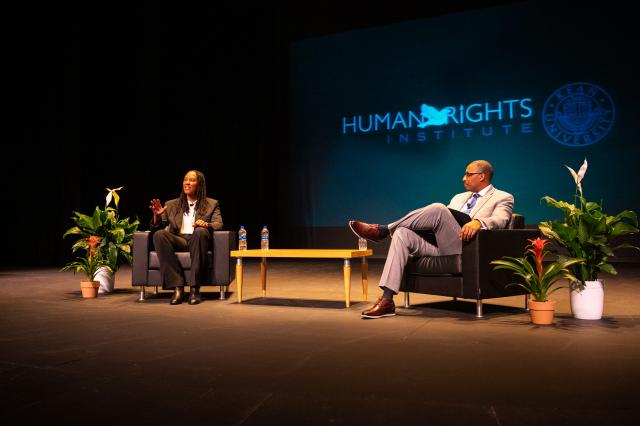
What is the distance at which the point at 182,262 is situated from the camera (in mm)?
4004

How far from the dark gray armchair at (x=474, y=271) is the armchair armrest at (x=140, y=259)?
1884mm

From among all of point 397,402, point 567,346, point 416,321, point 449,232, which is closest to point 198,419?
point 397,402

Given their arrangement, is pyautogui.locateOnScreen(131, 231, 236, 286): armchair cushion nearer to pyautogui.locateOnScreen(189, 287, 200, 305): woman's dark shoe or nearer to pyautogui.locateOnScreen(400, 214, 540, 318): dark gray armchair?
pyautogui.locateOnScreen(189, 287, 200, 305): woman's dark shoe

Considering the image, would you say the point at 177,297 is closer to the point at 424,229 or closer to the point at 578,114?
the point at 424,229

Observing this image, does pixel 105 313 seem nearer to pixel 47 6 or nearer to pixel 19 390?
pixel 19 390

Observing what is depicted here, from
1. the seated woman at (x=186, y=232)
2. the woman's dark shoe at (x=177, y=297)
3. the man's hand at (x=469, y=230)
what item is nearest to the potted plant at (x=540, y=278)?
the man's hand at (x=469, y=230)

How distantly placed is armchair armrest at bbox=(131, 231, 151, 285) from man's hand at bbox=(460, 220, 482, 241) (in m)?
2.28

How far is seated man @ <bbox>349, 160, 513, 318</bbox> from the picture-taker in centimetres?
322

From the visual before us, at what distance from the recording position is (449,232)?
3273mm

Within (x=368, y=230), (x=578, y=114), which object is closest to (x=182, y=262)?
(x=368, y=230)

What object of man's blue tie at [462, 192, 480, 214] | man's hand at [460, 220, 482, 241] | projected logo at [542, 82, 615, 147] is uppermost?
projected logo at [542, 82, 615, 147]

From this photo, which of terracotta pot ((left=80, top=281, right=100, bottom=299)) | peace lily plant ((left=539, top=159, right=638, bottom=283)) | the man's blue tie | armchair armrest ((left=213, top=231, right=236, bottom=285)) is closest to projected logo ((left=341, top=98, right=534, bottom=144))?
the man's blue tie

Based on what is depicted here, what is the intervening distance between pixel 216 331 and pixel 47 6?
6635 millimetres

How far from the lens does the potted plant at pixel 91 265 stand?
4.29 metres
